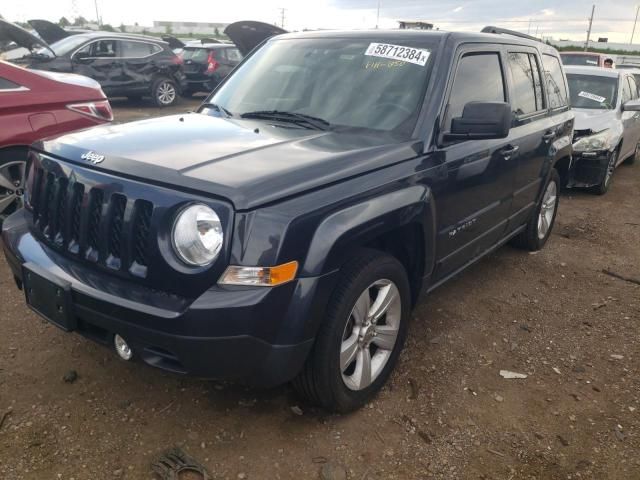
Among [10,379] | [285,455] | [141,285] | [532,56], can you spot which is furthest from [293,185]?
[532,56]

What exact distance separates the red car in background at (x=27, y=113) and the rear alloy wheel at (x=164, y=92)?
8658mm

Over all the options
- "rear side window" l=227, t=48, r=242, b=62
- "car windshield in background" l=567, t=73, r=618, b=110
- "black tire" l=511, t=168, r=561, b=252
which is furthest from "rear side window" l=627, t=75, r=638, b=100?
"rear side window" l=227, t=48, r=242, b=62

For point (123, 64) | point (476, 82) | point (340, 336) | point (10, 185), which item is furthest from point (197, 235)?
point (123, 64)

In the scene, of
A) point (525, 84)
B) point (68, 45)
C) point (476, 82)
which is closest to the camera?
point (476, 82)

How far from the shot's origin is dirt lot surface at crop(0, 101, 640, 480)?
7.80 ft

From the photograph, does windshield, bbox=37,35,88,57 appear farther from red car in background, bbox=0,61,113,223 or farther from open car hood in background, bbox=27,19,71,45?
red car in background, bbox=0,61,113,223

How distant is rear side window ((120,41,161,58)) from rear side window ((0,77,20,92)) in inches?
338

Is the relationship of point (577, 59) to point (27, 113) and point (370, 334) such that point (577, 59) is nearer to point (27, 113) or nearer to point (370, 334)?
point (27, 113)

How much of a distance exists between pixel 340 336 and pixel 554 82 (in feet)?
11.7

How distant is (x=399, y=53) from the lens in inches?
123

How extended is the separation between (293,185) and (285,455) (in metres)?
1.22

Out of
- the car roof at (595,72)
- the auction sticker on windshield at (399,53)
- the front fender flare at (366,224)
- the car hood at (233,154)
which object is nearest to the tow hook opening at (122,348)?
the car hood at (233,154)

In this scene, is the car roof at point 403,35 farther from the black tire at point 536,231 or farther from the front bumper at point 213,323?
the front bumper at point 213,323

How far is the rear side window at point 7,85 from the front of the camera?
4.27 metres
